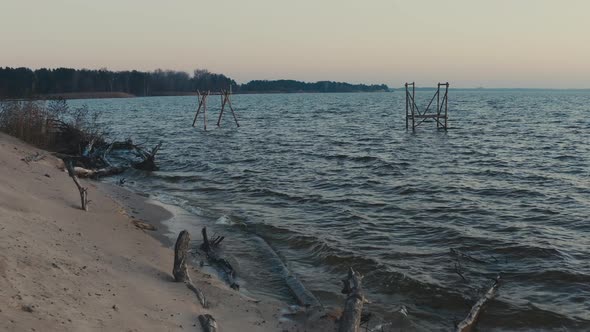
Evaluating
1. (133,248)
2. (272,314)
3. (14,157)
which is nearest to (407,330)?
(272,314)

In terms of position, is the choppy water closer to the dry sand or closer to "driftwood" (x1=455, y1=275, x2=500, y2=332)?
"driftwood" (x1=455, y1=275, x2=500, y2=332)

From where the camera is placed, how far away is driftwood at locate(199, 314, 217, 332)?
234 inches

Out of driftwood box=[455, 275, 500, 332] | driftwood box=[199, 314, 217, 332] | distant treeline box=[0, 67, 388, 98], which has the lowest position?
driftwood box=[455, 275, 500, 332]

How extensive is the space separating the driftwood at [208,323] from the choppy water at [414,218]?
2.32m

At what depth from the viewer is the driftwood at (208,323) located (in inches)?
234

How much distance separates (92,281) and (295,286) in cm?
352

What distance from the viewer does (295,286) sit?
859 centimetres

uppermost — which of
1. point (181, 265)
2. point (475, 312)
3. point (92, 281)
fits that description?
point (92, 281)

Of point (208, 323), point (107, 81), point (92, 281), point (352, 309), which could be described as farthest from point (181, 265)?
point (107, 81)

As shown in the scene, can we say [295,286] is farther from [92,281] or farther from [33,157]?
[33,157]

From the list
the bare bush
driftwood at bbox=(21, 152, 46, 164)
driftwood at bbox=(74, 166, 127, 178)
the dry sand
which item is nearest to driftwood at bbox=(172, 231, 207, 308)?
the dry sand

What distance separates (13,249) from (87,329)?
213cm

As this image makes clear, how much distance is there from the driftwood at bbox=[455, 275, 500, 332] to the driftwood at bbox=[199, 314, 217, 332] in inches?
136

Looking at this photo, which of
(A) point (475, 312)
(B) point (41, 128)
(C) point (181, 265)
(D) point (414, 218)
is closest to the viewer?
(A) point (475, 312)
